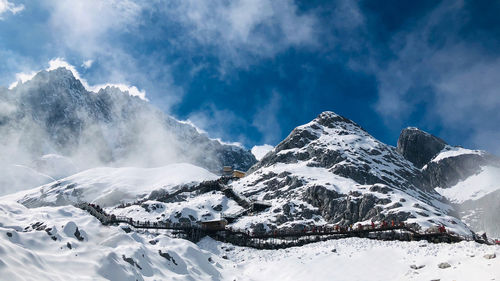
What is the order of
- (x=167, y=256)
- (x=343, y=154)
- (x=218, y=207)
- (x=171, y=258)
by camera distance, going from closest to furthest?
(x=167, y=256)
(x=171, y=258)
(x=218, y=207)
(x=343, y=154)

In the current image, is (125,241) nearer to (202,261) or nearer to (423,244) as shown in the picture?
(202,261)

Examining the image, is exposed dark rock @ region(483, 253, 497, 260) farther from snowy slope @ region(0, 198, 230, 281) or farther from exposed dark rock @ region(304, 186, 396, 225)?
exposed dark rock @ region(304, 186, 396, 225)

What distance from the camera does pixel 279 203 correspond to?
98812 mm

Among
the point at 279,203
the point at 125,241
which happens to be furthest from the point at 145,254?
the point at 279,203

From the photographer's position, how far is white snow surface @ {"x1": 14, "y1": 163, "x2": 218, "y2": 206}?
157875 millimetres

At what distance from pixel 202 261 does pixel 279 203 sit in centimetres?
6527

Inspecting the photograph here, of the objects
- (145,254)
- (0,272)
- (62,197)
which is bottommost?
(0,272)

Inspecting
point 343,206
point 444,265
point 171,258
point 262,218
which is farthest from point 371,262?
point 343,206

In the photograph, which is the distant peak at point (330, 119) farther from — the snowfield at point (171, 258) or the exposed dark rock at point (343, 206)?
the snowfield at point (171, 258)

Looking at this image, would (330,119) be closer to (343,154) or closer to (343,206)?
(343,154)

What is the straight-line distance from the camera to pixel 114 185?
170 meters

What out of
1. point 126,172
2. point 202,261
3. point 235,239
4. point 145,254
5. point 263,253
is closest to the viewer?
point 145,254

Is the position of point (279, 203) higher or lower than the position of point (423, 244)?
higher

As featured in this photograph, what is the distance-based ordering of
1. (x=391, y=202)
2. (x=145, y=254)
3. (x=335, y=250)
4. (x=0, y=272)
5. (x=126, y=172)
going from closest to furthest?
1. (x=0, y=272)
2. (x=145, y=254)
3. (x=335, y=250)
4. (x=391, y=202)
5. (x=126, y=172)
